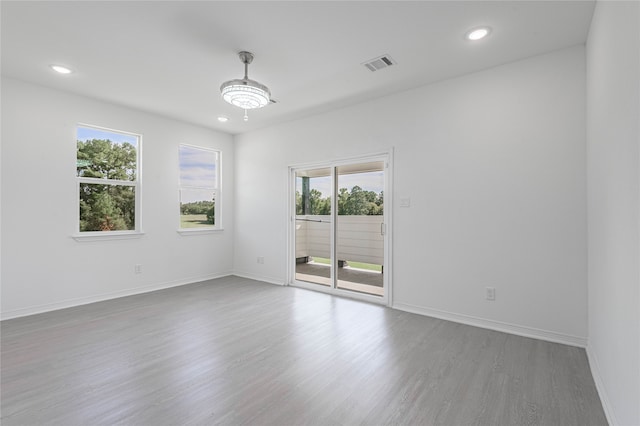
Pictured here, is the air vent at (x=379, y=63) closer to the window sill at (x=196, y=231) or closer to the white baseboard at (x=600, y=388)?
the white baseboard at (x=600, y=388)

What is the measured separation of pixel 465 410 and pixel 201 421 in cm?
162

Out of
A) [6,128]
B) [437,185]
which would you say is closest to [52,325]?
[6,128]

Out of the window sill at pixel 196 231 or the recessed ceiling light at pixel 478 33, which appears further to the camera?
the window sill at pixel 196 231

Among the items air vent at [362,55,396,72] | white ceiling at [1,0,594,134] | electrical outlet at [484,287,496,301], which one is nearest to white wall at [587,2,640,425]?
white ceiling at [1,0,594,134]

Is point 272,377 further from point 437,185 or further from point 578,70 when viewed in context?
point 578,70

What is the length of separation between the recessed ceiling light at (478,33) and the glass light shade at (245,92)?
1.94 metres

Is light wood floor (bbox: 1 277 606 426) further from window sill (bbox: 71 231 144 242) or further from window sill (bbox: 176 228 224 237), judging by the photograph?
window sill (bbox: 176 228 224 237)

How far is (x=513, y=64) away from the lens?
10.2 ft

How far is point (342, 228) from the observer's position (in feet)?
15.1

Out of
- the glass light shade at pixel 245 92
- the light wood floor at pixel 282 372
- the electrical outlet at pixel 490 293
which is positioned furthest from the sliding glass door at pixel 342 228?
the glass light shade at pixel 245 92

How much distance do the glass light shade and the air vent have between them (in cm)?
113

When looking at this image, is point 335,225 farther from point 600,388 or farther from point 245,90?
point 600,388

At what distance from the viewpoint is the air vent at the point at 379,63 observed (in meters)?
3.04

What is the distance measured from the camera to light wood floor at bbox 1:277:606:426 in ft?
6.06
